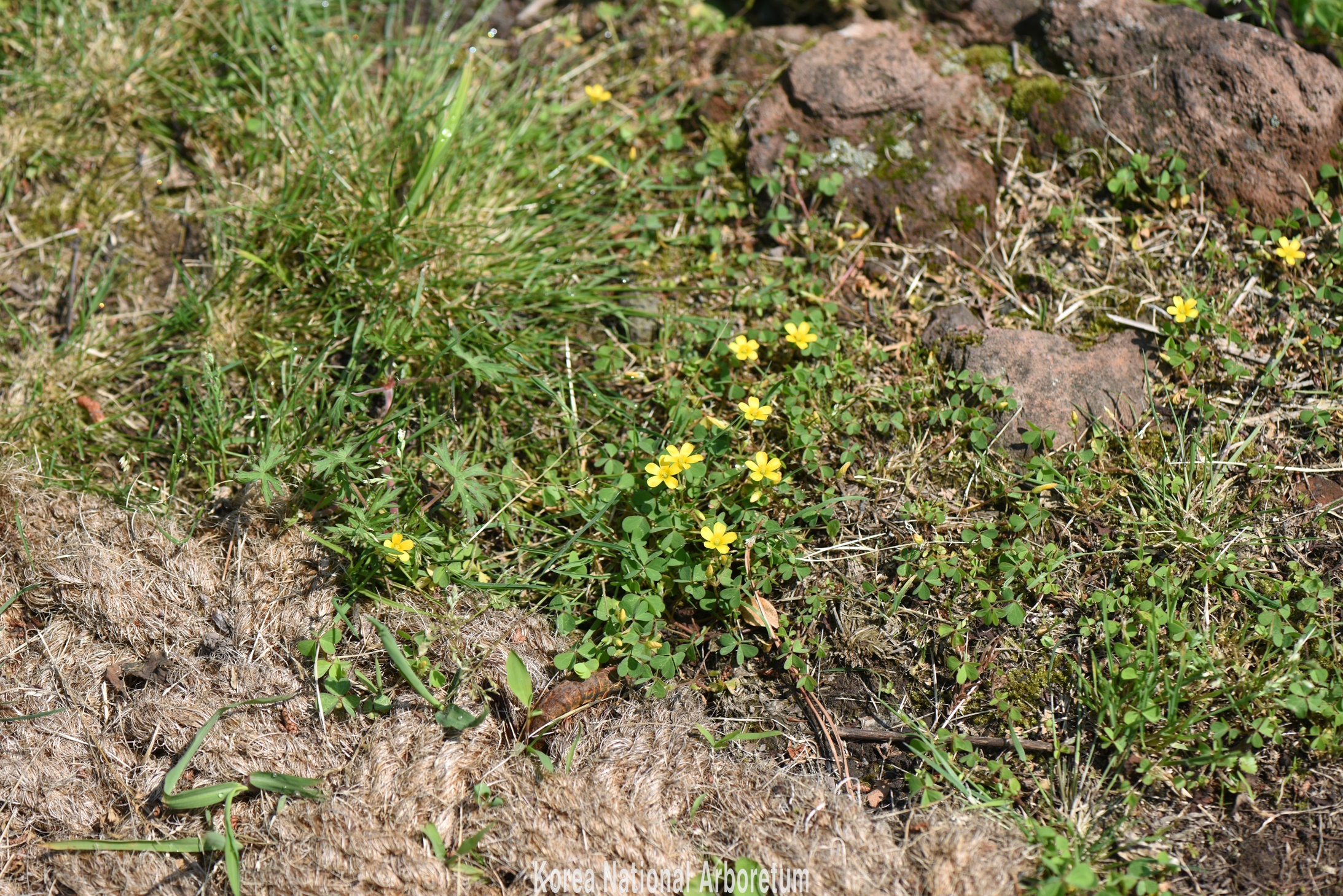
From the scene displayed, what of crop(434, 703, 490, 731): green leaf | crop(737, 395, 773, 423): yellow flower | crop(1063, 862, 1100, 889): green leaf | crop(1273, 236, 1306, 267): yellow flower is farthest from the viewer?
crop(1273, 236, 1306, 267): yellow flower

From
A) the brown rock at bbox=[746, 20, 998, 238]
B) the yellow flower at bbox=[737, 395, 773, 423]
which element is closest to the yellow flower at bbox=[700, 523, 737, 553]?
the yellow flower at bbox=[737, 395, 773, 423]

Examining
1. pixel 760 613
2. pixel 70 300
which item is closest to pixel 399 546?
pixel 760 613

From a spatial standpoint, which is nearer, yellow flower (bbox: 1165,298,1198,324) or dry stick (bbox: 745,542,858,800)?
dry stick (bbox: 745,542,858,800)

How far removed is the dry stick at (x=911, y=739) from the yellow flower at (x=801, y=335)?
1.25 meters

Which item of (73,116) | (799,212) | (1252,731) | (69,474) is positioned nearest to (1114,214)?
(799,212)

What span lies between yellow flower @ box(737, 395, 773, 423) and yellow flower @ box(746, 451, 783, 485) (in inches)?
5.5

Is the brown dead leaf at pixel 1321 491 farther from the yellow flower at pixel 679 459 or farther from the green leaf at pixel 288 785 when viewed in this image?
the green leaf at pixel 288 785

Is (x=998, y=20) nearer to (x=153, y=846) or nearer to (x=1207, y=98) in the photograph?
(x=1207, y=98)

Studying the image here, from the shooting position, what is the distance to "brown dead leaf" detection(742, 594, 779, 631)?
106 inches

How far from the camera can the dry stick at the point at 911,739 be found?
249 cm

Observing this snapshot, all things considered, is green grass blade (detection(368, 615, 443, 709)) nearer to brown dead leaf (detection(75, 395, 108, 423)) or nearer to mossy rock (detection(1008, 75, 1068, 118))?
brown dead leaf (detection(75, 395, 108, 423))

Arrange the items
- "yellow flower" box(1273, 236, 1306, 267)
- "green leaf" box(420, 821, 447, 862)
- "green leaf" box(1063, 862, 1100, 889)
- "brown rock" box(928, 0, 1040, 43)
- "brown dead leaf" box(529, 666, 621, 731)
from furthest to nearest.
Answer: "brown rock" box(928, 0, 1040, 43) < "yellow flower" box(1273, 236, 1306, 267) < "brown dead leaf" box(529, 666, 621, 731) < "green leaf" box(420, 821, 447, 862) < "green leaf" box(1063, 862, 1100, 889)

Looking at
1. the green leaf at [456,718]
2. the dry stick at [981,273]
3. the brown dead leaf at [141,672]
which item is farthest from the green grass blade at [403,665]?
the dry stick at [981,273]

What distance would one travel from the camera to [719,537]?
105 inches
